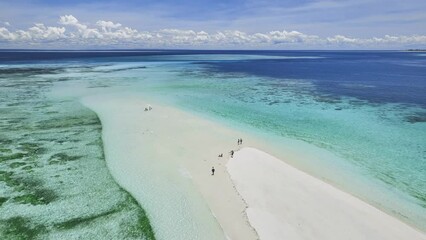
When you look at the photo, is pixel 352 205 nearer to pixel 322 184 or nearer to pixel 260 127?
pixel 322 184

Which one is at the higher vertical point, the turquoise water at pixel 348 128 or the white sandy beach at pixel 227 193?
the turquoise water at pixel 348 128

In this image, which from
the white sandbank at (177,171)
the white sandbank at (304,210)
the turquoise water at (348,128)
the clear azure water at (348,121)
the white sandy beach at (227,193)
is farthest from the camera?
the clear azure water at (348,121)

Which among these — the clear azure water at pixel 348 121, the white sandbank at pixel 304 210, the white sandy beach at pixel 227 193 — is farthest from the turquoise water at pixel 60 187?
the clear azure water at pixel 348 121

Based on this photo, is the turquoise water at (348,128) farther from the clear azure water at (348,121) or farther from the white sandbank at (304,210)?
the white sandbank at (304,210)

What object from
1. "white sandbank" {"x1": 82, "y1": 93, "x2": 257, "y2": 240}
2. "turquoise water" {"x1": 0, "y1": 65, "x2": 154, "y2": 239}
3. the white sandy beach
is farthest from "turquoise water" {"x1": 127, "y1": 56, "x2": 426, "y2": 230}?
"turquoise water" {"x1": 0, "y1": 65, "x2": 154, "y2": 239}

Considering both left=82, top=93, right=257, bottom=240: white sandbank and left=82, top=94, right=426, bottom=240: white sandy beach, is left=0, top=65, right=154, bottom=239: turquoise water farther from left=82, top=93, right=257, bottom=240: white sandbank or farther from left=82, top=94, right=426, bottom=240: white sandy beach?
left=82, top=94, right=426, bottom=240: white sandy beach

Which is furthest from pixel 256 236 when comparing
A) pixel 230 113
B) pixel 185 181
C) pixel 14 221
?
pixel 230 113
